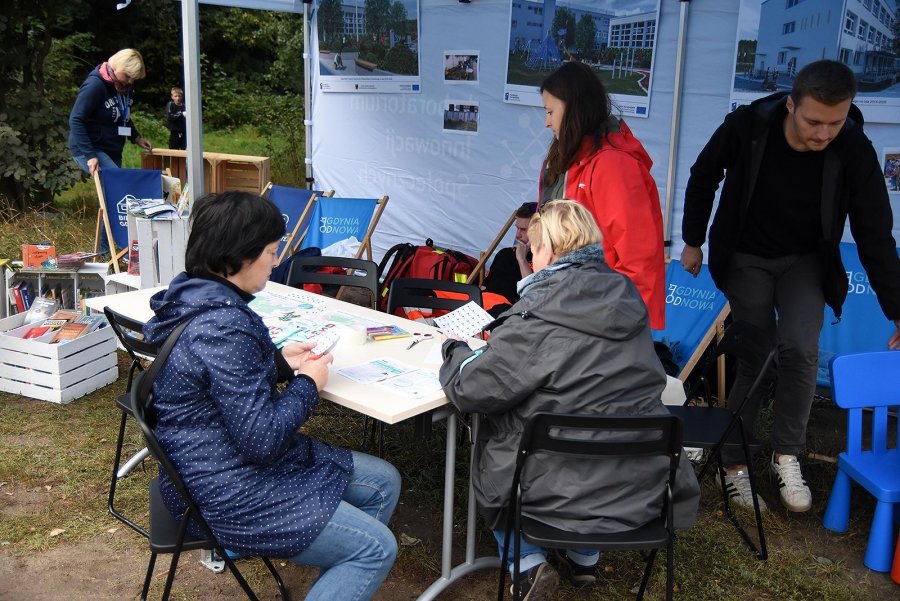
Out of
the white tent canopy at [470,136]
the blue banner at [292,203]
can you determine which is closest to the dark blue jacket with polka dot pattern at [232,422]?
Answer: the white tent canopy at [470,136]

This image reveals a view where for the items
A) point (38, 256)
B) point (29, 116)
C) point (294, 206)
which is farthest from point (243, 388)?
point (29, 116)

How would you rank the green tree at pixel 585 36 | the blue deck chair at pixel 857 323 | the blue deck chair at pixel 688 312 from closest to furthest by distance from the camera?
the blue deck chair at pixel 857 323
the blue deck chair at pixel 688 312
the green tree at pixel 585 36

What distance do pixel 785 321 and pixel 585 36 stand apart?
94.3 inches

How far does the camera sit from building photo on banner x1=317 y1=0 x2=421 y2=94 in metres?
6.17

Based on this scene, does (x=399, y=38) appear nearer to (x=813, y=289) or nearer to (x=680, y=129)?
(x=680, y=129)

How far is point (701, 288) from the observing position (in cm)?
464

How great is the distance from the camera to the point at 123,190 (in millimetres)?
5953

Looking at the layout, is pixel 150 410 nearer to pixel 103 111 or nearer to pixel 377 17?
pixel 377 17

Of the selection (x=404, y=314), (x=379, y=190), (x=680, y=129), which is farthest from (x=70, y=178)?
(x=680, y=129)

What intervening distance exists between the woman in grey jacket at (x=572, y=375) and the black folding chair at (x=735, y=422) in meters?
0.63

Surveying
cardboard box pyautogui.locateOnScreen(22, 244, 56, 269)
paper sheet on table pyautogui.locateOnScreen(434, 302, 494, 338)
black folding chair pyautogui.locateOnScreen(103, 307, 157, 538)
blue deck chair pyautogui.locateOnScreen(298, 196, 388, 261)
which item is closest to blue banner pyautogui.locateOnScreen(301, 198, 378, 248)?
blue deck chair pyautogui.locateOnScreen(298, 196, 388, 261)

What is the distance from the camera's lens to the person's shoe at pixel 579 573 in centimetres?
285

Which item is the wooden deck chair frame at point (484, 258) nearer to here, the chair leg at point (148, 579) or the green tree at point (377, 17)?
the green tree at point (377, 17)

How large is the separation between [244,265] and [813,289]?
234cm
